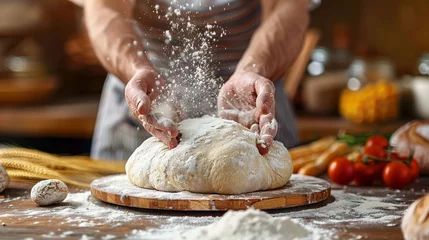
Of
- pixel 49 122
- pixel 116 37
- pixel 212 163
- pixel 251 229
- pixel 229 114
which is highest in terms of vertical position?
pixel 116 37

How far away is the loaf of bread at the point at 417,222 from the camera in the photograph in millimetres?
1015

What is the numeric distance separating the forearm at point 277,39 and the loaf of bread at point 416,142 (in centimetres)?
39

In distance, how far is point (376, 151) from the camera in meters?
1.83

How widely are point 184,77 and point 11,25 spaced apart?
321 centimetres

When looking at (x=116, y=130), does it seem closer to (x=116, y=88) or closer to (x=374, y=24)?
(x=116, y=88)

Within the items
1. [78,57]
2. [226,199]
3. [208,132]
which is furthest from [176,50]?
[78,57]

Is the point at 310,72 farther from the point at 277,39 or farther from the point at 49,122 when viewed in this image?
the point at 277,39

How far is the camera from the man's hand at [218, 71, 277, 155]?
4.91ft

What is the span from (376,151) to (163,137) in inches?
25.8

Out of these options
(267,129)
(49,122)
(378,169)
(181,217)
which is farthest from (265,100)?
(49,122)

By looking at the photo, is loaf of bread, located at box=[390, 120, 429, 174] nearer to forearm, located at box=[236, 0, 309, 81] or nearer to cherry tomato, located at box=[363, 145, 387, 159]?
cherry tomato, located at box=[363, 145, 387, 159]

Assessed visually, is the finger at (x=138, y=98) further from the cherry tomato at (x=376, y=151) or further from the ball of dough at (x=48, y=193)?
the cherry tomato at (x=376, y=151)

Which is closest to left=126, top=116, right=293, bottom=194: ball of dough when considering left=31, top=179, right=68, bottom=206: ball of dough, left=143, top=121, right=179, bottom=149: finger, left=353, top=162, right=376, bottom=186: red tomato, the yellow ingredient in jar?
left=143, top=121, right=179, bottom=149: finger

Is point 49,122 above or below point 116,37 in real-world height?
below
